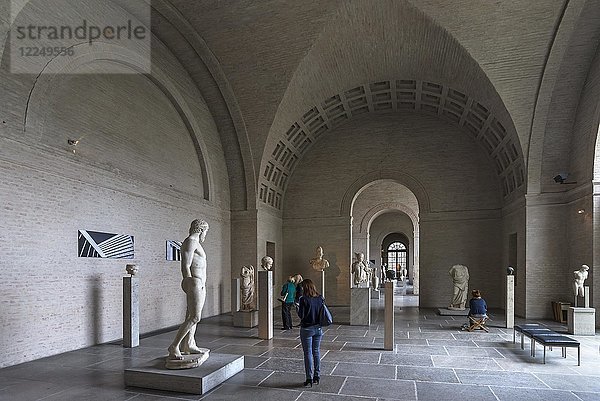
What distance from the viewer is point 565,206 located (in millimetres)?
15078

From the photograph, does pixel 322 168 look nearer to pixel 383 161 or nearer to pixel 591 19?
pixel 383 161

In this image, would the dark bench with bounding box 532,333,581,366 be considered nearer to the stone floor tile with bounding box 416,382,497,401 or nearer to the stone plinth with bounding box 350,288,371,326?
the stone floor tile with bounding box 416,382,497,401

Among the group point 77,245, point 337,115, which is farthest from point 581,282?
point 77,245

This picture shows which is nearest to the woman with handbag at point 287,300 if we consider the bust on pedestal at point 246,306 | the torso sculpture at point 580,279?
the bust on pedestal at point 246,306

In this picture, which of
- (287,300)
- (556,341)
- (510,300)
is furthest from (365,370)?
(510,300)

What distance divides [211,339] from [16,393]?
5.24m

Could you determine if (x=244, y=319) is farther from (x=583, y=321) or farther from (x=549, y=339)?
(x=583, y=321)

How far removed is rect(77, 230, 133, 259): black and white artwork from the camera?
10.3 meters

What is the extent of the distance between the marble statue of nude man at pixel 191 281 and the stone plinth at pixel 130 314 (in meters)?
3.51

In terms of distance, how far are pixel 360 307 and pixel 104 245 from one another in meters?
7.91

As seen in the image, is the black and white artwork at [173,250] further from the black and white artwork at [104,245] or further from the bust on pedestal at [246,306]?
the bust on pedestal at [246,306]

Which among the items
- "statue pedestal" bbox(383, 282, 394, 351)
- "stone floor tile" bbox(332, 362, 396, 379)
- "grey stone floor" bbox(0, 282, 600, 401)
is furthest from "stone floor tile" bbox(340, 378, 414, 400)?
"statue pedestal" bbox(383, 282, 394, 351)

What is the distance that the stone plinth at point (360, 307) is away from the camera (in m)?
13.8

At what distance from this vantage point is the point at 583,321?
12.1m
